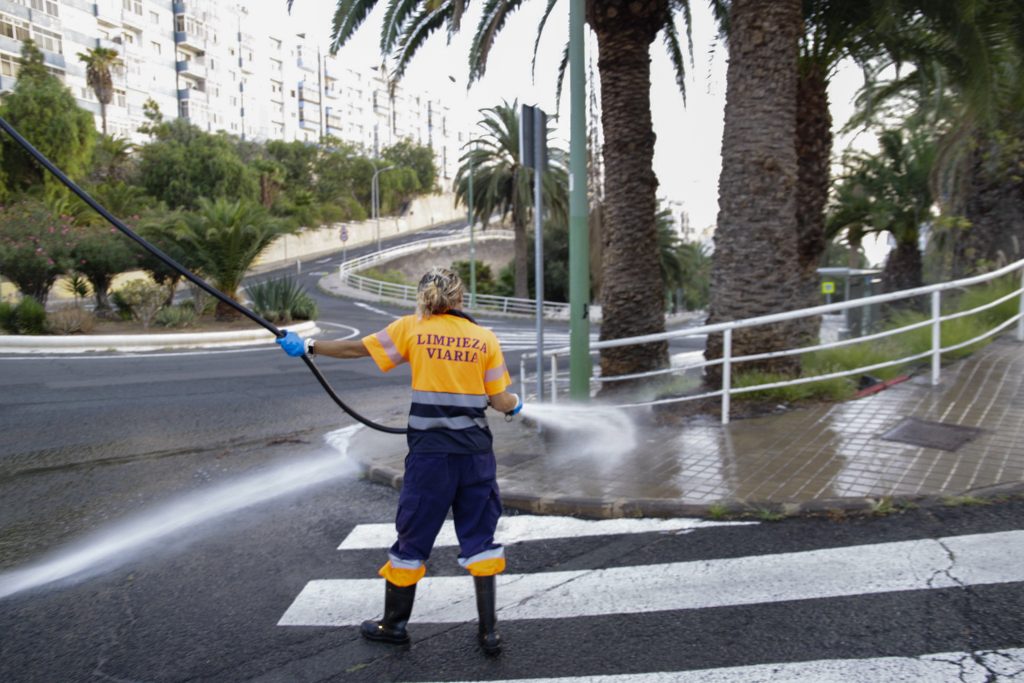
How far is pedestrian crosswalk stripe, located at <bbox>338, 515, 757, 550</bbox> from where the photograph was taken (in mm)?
4906

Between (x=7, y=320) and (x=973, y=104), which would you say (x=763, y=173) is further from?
(x=7, y=320)

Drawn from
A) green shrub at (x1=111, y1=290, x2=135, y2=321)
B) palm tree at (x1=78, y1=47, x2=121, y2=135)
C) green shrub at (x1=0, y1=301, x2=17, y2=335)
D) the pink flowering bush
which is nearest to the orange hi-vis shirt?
green shrub at (x1=0, y1=301, x2=17, y2=335)

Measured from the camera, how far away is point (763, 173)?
841 centimetres

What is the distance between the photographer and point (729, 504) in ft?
16.5

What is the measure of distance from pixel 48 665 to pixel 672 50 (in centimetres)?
1392

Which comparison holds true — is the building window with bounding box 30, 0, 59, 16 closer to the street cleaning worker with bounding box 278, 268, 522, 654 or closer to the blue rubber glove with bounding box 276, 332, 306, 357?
the blue rubber glove with bounding box 276, 332, 306, 357

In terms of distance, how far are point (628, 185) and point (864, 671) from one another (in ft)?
28.3

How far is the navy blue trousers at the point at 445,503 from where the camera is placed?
354 centimetres

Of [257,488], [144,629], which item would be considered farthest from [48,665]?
[257,488]

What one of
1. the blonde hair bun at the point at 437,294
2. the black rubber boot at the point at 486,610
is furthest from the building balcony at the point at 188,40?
the black rubber boot at the point at 486,610

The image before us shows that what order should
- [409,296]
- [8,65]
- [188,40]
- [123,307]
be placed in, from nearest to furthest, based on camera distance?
[8,65] → [123,307] → [409,296] → [188,40]

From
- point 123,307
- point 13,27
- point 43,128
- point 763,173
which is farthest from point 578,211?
point 43,128

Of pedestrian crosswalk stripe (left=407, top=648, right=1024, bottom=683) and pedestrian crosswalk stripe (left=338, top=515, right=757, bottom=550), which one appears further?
pedestrian crosswalk stripe (left=338, top=515, right=757, bottom=550)

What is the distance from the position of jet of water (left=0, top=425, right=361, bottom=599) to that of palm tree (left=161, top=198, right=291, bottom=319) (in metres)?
15.9
